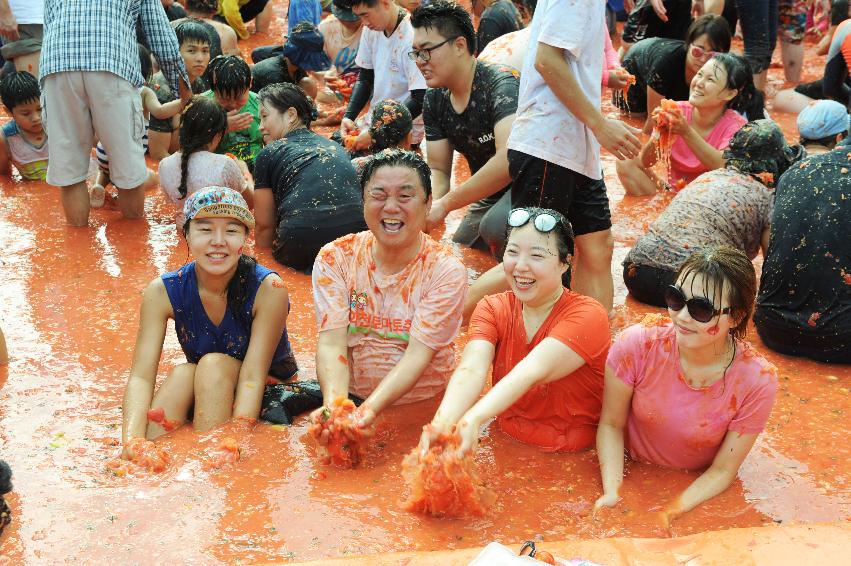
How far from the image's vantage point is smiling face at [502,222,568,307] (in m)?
3.56

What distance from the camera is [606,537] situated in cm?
320

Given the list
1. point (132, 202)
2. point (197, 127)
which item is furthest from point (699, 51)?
point (132, 202)

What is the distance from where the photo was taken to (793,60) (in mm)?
10273

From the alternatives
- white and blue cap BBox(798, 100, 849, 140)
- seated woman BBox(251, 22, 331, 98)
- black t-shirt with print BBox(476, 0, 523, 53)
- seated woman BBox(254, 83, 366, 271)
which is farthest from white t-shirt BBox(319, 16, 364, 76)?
white and blue cap BBox(798, 100, 849, 140)

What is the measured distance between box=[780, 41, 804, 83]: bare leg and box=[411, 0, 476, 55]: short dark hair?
647cm

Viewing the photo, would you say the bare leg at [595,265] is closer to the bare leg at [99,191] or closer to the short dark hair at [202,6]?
the bare leg at [99,191]

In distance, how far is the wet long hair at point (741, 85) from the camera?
21.1ft

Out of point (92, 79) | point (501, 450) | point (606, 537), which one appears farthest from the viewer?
point (92, 79)

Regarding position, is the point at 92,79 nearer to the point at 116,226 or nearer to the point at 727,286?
the point at 116,226

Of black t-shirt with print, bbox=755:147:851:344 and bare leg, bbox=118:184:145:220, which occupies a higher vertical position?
black t-shirt with print, bbox=755:147:851:344

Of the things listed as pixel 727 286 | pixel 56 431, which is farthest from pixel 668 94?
pixel 56 431

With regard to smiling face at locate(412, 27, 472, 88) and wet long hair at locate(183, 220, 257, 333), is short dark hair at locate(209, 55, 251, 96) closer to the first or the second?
smiling face at locate(412, 27, 472, 88)

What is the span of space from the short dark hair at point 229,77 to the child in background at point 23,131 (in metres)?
1.47

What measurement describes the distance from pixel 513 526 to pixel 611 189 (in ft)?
14.7
